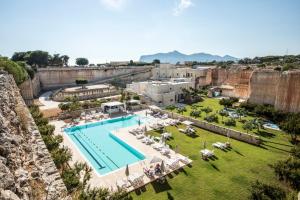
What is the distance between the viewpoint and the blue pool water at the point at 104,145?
14.4 metres

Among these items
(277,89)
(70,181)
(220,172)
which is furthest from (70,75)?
(70,181)

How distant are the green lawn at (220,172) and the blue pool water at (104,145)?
3797 millimetres

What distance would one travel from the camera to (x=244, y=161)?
14.1 metres

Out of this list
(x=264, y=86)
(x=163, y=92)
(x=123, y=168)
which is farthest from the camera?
(x=163, y=92)

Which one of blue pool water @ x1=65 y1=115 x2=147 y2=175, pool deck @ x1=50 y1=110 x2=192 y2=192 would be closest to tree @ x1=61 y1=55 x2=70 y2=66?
pool deck @ x1=50 y1=110 x2=192 y2=192

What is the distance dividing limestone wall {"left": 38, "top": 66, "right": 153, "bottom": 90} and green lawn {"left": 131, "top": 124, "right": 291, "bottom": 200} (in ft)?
123

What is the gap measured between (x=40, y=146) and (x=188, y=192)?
26.2 ft

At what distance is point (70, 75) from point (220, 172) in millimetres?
43730

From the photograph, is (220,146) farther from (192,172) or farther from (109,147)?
(109,147)

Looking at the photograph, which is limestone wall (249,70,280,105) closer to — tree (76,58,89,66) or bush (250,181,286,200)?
bush (250,181,286,200)

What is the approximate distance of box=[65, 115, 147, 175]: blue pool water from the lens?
1441 centimetres

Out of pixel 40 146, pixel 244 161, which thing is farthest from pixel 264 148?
pixel 40 146

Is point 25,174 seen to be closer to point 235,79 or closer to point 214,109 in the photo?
point 214,109

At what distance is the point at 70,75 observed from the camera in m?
47.2
